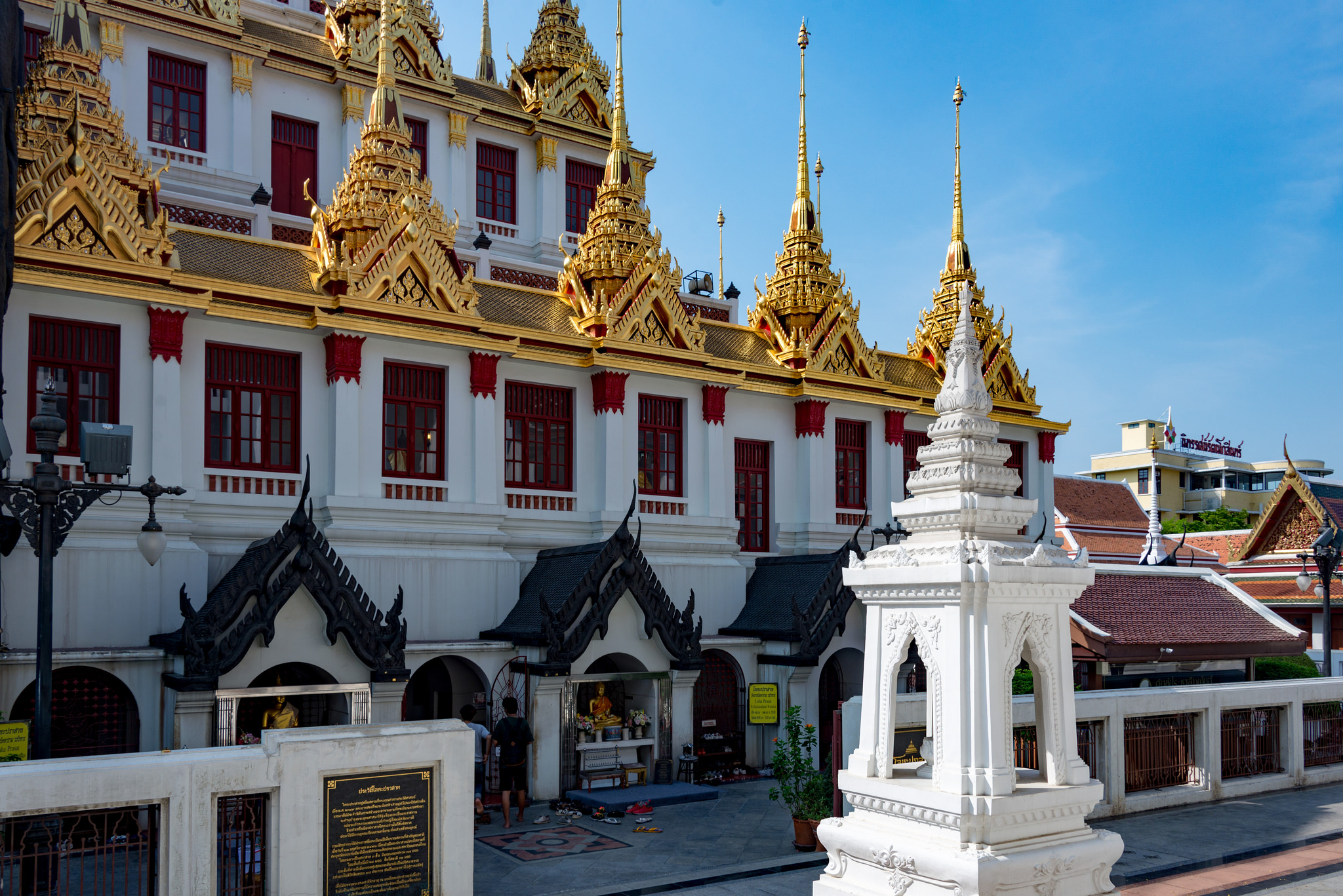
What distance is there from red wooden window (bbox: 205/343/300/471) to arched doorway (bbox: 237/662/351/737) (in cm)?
321

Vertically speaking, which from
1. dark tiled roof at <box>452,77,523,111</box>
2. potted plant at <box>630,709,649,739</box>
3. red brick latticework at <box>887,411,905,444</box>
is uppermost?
dark tiled roof at <box>452,77,523,111</box>

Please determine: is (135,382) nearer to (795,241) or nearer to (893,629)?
(893,629)

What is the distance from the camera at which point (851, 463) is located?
24516 millimetres

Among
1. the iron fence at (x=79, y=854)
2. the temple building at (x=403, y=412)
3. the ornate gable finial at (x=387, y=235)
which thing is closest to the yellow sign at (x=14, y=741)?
the iron fence at (x=79, y=854)

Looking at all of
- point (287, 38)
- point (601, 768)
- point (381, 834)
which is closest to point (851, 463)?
point (601, 768)

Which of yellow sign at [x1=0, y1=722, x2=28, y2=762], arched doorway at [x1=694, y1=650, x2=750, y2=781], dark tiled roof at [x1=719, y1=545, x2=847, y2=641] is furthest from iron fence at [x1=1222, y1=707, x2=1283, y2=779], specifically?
yellow sign at [x1=0, y1=722, x2=28, y2=762]

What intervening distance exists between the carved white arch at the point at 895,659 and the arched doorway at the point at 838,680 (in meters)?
13.2

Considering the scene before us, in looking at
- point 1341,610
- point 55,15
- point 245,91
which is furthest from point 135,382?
point 1341,610

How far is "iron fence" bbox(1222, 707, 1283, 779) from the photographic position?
56.1 feet

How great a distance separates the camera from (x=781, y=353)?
78.9ft

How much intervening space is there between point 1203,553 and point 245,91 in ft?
113

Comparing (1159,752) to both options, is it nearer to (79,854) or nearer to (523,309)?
(523,309)

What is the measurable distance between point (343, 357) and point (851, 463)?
11.5 m

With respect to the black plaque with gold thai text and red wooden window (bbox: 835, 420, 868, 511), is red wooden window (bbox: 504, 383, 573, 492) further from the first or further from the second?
the black plaque with gold thai text
